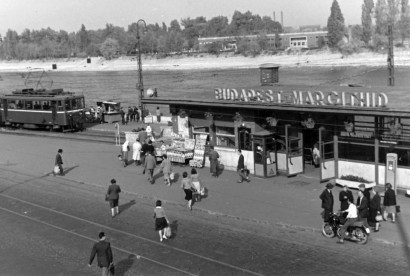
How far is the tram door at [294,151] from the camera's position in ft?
75.5

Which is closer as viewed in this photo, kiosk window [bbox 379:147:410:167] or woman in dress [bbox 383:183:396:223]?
woman in dress [bbox 383:183:396:223]

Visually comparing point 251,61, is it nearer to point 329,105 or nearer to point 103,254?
point 329,105

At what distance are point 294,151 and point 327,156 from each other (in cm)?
190

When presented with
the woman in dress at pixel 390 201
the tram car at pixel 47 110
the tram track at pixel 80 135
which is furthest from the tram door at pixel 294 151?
the tram car at pixel 47 110

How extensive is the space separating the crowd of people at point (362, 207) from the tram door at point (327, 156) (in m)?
4.73

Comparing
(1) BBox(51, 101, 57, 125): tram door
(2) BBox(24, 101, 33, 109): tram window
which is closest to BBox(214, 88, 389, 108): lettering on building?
(1) BBox(51, 101, 57, 125): tram door

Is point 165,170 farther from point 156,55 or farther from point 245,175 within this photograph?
point 156,55

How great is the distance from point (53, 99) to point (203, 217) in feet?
87.1

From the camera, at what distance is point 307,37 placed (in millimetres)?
177500

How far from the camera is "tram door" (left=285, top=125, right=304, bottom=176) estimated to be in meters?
23.0

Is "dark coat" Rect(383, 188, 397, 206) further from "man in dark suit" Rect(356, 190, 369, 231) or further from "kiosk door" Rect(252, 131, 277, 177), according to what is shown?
"kiosk door" Rect(252, 131, 277, 177)

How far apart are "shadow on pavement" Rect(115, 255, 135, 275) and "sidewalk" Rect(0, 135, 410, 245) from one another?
450 centimetres

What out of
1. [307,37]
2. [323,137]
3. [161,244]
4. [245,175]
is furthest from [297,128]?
[307,37]

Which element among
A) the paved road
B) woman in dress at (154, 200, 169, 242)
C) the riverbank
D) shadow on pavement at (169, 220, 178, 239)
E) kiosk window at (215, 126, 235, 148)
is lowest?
the paved road
